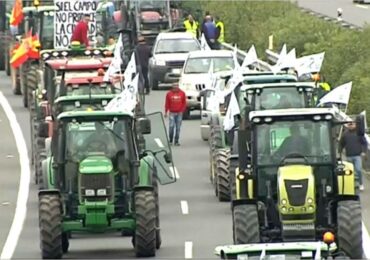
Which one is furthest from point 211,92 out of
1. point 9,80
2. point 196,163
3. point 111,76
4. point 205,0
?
point 205,0

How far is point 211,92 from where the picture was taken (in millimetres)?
40594

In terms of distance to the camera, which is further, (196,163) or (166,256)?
(196,163)

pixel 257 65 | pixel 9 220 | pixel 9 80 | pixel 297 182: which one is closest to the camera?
pixel 297 182

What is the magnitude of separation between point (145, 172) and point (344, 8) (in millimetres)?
46706

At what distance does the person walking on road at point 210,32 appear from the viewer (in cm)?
5781

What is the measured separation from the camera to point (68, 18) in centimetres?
4688

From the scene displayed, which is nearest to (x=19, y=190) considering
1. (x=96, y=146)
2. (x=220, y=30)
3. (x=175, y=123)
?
(x=175, y=123)

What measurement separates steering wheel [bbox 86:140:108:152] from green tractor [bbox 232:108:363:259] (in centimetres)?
226

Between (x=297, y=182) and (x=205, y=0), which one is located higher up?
(x=297, y=182)

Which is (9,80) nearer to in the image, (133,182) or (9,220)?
(9,220)

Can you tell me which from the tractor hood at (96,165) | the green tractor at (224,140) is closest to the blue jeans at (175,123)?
the green tractor at (224,140)

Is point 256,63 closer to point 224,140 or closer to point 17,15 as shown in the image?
point 17,15

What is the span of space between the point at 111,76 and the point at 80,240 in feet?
23.8

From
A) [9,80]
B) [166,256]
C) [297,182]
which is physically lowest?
[9,80]
